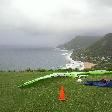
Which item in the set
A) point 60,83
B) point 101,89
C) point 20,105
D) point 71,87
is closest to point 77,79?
point 60,83

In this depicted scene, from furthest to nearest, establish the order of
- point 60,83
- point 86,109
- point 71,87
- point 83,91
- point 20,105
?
point 60,83, point 71,87, point 83,91, point 20,105, point 86,109

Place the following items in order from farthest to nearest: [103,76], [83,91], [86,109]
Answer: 1. [103,76]
2. [83,91]
3. [86,109]

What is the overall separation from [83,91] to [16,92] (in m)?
5.92

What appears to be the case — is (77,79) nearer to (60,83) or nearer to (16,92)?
(60,83)

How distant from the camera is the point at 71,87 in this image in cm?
3350

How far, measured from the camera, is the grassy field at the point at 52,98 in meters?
24.0

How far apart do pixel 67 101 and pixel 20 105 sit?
3.54 meters

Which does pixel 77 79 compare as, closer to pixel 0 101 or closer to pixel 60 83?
pixel 60 83

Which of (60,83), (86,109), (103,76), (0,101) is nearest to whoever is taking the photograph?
(86,109)

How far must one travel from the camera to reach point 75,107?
Result: 79.7 ft

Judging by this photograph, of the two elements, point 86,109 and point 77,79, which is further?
point 77,79

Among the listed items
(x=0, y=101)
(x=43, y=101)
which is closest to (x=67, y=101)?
(x=43, y=101)

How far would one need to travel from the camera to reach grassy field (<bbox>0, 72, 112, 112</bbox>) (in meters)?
24.0

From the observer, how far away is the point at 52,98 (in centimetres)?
2784
